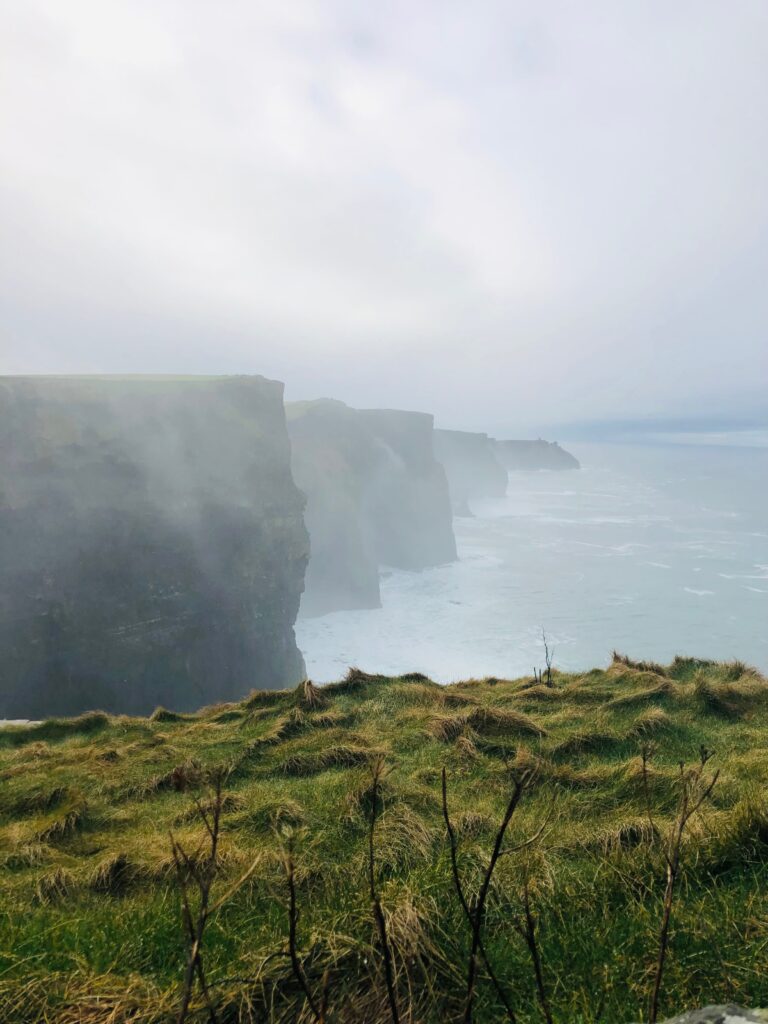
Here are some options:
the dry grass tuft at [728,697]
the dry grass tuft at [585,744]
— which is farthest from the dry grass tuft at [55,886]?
the dry grass tuft at [728,697]

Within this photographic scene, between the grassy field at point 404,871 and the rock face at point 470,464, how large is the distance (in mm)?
164724

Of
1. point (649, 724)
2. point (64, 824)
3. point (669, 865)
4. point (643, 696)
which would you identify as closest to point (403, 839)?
point (669, 865)

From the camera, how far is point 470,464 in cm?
18062

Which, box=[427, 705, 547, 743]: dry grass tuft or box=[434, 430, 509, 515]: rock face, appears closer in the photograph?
box=[427, 705, 547, 743]: dry grass tuft

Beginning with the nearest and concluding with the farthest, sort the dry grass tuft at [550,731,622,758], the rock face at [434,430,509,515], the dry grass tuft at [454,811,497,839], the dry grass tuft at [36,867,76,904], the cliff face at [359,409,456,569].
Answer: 1. the dry grass tuft at [36,867,76,904]
2. the dry grass tuft at [454,811,497,839]
3. the dry grass tuft at [550,731,622,758]
4. the cliff face at [359,409,456,569]
5. the rock face at [434,430,509,515]

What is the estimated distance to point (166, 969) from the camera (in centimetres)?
303

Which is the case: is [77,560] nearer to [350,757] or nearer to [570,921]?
[350,757]

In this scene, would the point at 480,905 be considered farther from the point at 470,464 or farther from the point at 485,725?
the point at 470,464

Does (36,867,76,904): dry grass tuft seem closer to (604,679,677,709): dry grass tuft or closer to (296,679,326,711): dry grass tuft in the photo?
(296,679,326,711): dry grass tuft

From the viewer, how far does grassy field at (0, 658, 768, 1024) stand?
8.61 feet

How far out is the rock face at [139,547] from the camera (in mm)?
40000

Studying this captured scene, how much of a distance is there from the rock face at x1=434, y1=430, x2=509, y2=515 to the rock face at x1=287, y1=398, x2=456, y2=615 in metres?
61.2

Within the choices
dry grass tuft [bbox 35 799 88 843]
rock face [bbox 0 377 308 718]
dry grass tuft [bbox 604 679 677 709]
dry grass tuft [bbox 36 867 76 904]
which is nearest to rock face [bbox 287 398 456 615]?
Result: rock face [bbox 0 377 308 718]

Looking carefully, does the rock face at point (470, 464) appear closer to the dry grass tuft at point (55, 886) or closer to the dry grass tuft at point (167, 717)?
the dry grass tuft at point (167, 717)
